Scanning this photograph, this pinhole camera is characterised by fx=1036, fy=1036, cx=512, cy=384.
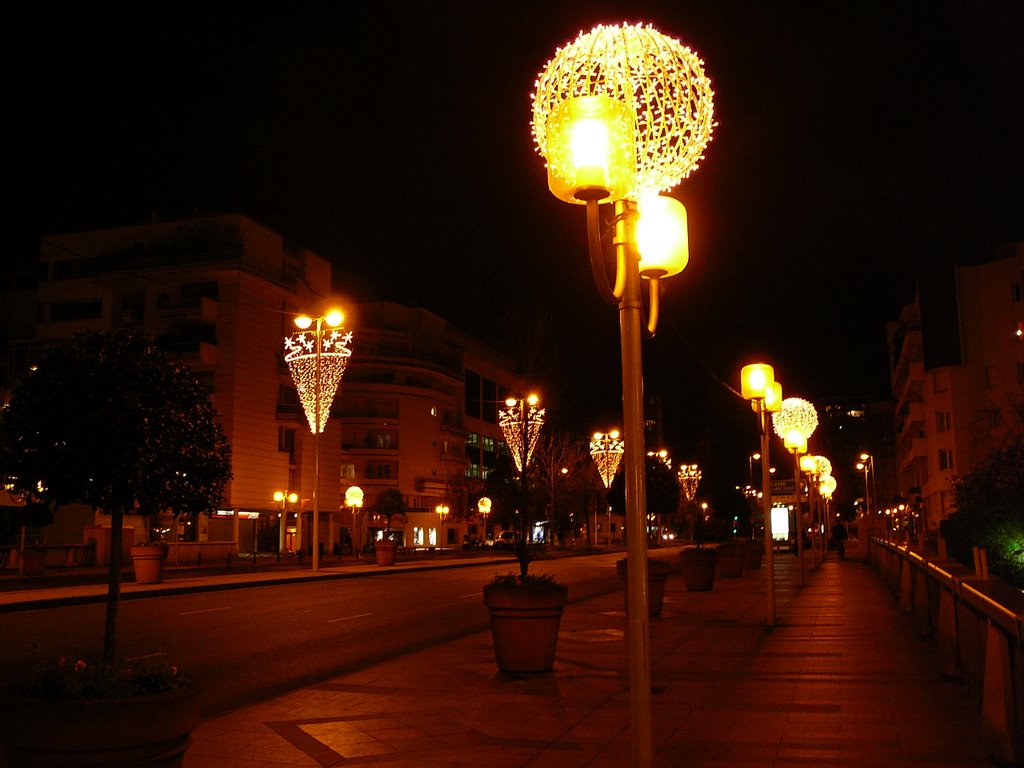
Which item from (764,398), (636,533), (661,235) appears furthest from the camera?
(764,398)

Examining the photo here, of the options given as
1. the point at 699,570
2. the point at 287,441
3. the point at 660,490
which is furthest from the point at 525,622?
the point at 287,441

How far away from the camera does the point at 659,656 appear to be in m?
12.3

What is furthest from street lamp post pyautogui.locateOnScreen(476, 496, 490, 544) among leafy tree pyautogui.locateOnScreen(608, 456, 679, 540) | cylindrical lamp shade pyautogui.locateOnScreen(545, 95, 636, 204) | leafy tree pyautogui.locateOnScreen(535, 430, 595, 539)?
cylindrical lamp shade pyautogui.locateOnScreen(545, 95, 636, 204)

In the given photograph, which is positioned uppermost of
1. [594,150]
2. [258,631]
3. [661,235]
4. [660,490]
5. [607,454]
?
[607,454]

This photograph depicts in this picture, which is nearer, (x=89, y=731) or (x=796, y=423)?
(x=89, y=731)

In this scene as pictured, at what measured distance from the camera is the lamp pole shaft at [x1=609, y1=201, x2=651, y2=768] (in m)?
4.48

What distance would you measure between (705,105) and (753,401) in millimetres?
11934

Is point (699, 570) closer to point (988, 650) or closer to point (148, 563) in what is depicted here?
point (148, 563)

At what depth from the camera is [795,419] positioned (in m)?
24.7

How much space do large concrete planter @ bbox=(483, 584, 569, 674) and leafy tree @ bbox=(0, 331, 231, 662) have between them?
11.3ft

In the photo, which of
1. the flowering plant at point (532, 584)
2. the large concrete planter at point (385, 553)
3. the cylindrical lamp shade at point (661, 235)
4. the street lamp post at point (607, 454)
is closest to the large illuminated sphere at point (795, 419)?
the flowering plant at point (532, 584)

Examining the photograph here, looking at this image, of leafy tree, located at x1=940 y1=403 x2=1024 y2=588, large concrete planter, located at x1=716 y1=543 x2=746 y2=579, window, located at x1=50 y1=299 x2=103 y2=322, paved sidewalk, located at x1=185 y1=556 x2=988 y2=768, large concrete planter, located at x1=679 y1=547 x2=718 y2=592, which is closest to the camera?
paved sidewalk, located at x1=185 y1=556 x2=988 y2=768

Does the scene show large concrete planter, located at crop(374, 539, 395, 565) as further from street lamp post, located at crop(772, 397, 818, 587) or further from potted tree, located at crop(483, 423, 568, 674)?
potted tree, located at crop(483, 423, 568, 674)

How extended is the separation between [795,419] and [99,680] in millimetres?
21946
